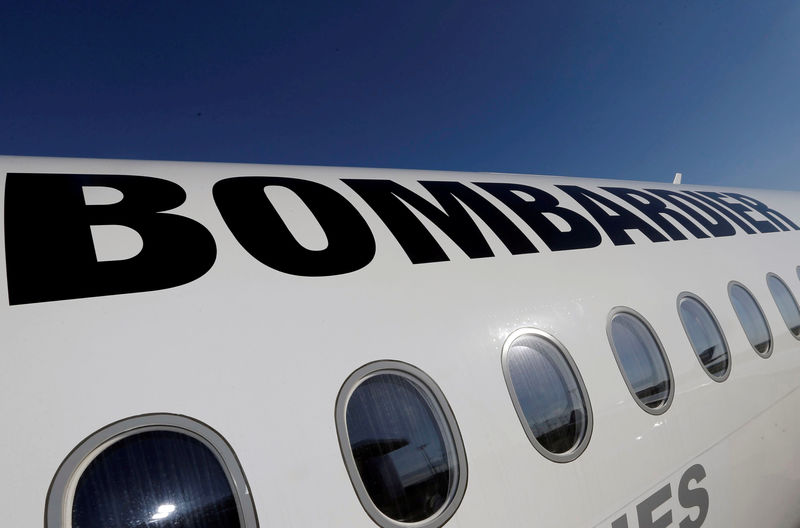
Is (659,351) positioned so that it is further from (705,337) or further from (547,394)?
(547,394)

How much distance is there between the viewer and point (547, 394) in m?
3.17

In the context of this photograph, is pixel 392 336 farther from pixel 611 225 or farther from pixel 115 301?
pixel 611 225

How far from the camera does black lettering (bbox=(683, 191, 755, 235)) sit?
6.80 metres

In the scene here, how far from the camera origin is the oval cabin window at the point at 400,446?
234 centimetres

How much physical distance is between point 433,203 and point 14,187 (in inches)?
111

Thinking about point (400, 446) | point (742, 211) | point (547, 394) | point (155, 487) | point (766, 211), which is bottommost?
point (547, 394)

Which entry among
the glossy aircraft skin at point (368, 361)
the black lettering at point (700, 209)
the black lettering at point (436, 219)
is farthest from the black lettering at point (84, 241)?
the black lettering at point (700, 209)

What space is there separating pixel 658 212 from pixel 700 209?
136 centimetres

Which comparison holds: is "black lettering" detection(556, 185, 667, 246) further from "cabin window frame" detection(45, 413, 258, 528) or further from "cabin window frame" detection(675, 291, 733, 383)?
"cabin window frame" detection(45, 413, 258, 528)

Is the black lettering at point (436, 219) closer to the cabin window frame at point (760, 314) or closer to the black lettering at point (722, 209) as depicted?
the cabin window frame at point (760, 314)

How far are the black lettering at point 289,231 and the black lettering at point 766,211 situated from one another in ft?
24.1

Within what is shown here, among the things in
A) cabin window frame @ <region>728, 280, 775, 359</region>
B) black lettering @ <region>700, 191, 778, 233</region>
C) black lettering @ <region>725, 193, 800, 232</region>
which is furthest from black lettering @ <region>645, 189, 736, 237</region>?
black lettering @ <region>725, 193, 800, 232</region>

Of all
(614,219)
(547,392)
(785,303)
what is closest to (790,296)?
(785,303)

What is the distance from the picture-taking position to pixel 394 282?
123 inches
